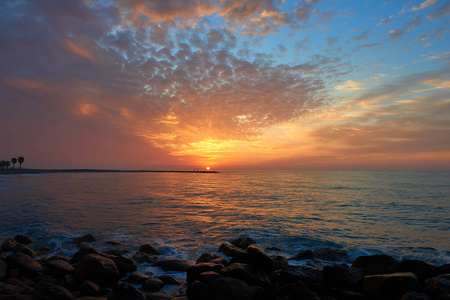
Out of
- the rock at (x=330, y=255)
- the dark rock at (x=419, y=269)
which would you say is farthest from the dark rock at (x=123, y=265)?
the dark rock at (x=419, y=269)

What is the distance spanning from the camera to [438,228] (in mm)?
20109

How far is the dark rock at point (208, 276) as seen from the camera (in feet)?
26.2

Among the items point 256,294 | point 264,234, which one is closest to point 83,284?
point 256,294

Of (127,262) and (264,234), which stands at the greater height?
(127,262)

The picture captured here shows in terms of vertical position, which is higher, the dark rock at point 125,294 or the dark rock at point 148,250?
the dark rock at point 125,294

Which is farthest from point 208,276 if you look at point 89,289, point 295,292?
point 89,289

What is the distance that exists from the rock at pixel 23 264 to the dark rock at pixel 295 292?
840 centimetres

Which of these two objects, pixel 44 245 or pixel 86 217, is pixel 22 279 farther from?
pixel 86 217

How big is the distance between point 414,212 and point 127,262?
29.3 metres

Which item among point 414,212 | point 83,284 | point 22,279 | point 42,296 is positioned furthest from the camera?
point 414,212

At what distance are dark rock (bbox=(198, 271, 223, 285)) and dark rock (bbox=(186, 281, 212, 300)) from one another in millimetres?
334

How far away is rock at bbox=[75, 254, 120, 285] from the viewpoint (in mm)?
8508

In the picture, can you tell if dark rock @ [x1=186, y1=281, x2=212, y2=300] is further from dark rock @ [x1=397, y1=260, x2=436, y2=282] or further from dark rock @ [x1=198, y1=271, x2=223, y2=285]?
dark rock @ [x1=397, y1=260, x2=436, y2=282]

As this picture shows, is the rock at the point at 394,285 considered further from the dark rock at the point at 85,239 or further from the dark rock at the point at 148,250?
the dark rock at the point at 85,239
